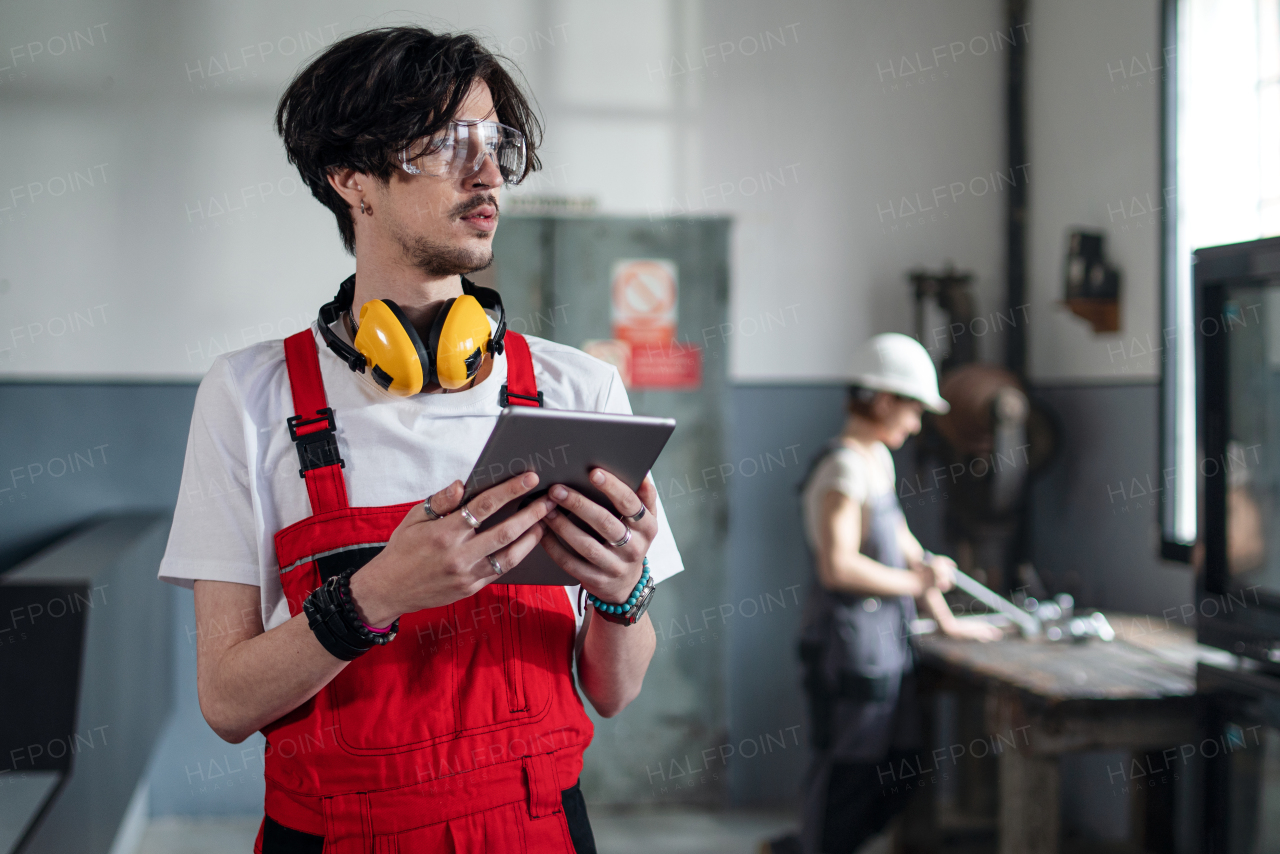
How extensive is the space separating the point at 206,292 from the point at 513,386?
304 cm

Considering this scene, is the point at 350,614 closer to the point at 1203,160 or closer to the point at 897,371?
the point at 897,371

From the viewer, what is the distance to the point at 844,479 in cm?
275

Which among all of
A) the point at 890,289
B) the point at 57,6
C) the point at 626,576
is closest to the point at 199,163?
the point at 57,6

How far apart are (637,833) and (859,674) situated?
148cm

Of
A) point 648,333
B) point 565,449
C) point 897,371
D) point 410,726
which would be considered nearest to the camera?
point 565,449

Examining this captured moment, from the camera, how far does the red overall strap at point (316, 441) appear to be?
1.09 m

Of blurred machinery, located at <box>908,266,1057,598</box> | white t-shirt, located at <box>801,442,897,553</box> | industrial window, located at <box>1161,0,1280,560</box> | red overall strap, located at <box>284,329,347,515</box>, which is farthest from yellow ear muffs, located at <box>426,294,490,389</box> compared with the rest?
blurred machinery, located at <box>908,266,1057,598</box>

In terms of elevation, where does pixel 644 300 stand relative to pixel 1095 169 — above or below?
below

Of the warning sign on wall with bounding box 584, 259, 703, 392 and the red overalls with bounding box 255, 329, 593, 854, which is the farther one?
the warning sign on wall with bounding box 584, 259, 703, 392

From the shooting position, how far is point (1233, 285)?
2086 millimetres

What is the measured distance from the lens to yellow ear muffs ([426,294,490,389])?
114 centimetres

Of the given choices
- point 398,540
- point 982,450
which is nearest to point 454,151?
point 398,540

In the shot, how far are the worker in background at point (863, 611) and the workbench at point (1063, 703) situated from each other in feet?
0.62

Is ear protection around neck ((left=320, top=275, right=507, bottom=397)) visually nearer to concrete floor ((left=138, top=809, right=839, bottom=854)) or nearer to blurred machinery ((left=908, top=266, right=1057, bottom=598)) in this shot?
blurred machinery ((left=908, top=266, right=1057, bottom=598))
